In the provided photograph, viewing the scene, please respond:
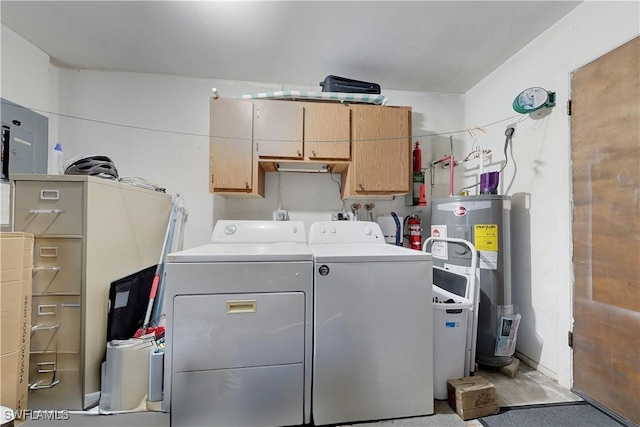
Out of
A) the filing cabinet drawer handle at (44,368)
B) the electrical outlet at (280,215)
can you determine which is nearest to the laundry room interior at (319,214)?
the filing cabinet drawer handle at (44,368)

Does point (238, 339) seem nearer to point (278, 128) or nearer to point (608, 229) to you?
point (278, 128)

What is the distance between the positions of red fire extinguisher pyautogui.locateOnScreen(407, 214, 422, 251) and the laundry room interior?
2cm

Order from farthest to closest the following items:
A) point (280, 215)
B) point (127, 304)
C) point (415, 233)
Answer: point (415, 233)
point (280, 215)
point (127, 304)

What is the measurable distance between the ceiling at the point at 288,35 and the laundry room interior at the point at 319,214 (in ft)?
0.06

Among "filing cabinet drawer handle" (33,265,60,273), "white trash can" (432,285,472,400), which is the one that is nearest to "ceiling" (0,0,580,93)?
"filing cabinet drawer handle" (33,265,60,273)

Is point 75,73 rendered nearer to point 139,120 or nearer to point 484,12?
point 139,120

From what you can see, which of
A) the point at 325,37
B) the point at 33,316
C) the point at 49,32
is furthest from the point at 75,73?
the point at 325,37

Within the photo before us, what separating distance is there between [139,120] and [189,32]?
0.98 m

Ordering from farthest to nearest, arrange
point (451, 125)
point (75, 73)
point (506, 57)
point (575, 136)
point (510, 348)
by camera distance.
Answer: point (451, 125)
point (75, 73)
point (506, 57)
point (510, 348)
point (575, 136)

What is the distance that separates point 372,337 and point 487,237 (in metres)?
1.17

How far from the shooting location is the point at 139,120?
7.46 ft

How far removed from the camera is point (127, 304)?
1.58m

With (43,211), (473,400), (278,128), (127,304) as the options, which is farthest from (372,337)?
(43,211)

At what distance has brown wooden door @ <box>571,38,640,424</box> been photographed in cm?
125
